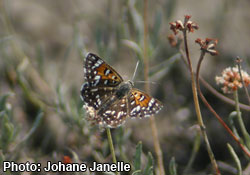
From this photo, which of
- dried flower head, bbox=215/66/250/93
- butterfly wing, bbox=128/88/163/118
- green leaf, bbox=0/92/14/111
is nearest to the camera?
dried flower head, bbox=215/66/250/93

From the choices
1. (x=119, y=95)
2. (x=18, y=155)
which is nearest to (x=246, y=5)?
(x=119, y=95)

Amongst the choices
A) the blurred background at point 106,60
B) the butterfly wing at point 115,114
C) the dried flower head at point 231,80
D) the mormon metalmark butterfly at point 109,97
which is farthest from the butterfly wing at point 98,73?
the dried flower head at point 231,80

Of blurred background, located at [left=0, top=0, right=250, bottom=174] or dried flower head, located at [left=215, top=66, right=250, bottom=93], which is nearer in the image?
dried flower head, located at [left=215, top=66, right=250, bottom=93]

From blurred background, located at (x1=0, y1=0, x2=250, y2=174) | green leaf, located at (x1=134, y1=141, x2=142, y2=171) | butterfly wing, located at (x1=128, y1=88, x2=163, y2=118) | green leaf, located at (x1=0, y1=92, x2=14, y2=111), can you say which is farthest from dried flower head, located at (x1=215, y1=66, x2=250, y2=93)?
green leaf, located at (x1=0, y1=92, x2=14, y2=111)

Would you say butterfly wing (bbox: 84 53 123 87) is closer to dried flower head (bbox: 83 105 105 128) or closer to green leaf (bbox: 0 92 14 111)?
dried flower head (bbox: 83 105 105 128)

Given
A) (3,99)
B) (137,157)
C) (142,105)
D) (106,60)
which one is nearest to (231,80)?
(142,105)

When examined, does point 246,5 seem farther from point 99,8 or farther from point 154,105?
point 154,105
